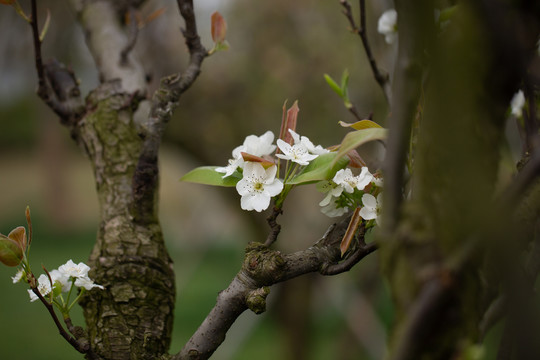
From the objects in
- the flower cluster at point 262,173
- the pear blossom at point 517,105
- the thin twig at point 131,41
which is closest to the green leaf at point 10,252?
the flower cluster at point 262,173

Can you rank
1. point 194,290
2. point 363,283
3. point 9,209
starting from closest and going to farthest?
point 363,283 → point 194,290 → point 9,209

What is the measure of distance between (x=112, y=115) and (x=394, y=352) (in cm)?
90

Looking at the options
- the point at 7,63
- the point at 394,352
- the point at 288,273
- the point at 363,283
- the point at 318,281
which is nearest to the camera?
the point at 394,352

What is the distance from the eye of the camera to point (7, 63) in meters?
5.03

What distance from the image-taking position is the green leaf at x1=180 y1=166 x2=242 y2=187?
0.76 metres

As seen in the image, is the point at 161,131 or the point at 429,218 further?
the point at 161,131

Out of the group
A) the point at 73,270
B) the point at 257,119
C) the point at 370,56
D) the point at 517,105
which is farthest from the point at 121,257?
the point at 257,119

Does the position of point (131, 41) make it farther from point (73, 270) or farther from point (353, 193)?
point (353, 193)

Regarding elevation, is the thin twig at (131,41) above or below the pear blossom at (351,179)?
above

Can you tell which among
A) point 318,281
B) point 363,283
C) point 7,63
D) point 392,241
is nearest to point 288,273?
point 392,241

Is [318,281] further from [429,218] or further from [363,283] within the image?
[429,218]

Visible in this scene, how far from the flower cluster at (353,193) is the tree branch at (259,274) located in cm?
3

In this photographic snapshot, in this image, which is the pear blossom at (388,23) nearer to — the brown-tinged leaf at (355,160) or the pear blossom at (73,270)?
the brown-tinged leaf at (355,160)

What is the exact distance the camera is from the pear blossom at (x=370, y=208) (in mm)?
670
